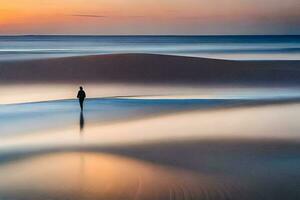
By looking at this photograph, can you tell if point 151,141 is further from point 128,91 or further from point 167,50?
point 167,50

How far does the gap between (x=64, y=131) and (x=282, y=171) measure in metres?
4.27

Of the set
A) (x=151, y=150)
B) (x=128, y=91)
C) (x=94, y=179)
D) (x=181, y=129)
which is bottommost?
(x=94, y=179)

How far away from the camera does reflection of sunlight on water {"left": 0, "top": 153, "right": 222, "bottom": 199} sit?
6.52 metres

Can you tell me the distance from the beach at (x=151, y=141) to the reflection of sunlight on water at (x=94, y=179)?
0.01 m

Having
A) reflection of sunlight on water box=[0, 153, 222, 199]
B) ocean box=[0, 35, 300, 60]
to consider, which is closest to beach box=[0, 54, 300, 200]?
reflection of sunlight on water box=[0, 153, 222, 199]

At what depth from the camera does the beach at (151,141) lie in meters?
6.82

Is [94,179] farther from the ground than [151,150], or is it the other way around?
[151,150]

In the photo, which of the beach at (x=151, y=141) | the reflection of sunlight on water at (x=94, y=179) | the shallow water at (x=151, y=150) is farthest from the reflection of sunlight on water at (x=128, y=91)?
the reflection of sunlight on water at (x=94, y=179)

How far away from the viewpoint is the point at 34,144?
9203 millimetres

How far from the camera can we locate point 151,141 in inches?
376

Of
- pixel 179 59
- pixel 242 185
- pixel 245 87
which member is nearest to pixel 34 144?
pixel 242 185

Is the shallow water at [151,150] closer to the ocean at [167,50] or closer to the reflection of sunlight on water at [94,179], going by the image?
the reflection of sunlight on water at [94,179]

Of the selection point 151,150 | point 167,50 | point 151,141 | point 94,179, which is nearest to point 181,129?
point 151,141

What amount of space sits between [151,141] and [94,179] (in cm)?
252
